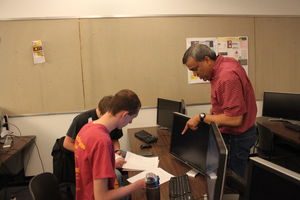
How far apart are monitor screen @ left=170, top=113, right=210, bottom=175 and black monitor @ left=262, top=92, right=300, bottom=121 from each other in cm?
204

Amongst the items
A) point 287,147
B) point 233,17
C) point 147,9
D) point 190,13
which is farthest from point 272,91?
point 147,9

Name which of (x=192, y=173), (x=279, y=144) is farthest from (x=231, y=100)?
(x=279, y=144)

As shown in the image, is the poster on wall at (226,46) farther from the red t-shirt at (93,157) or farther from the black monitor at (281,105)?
the red t-shirt at (93,157)

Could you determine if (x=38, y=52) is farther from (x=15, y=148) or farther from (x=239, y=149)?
(x=239, y=149)

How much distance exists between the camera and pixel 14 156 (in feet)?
A: 9.73

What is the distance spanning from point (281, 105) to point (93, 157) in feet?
9.37

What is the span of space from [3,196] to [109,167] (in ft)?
7.63

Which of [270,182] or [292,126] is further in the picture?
[292,126]

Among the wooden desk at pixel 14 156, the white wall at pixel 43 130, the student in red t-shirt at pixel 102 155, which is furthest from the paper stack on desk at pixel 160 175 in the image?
the white wall at pixel 43 130

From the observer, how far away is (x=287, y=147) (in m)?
3.47

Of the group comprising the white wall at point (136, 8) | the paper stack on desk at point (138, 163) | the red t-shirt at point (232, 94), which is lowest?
the paper stack on desk at point (138, 163)

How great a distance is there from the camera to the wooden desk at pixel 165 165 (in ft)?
5.34

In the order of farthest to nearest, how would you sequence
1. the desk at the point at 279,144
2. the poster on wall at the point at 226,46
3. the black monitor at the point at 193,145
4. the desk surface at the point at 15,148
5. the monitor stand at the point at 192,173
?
the poster on wall at the point at 226,46, the desk at the point at 279,144, the desk surface at the point at 15,148, the monitor stand at the point at 192,173, the black monitor at the point at 193,145

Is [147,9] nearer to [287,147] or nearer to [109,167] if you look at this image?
[287,147]
